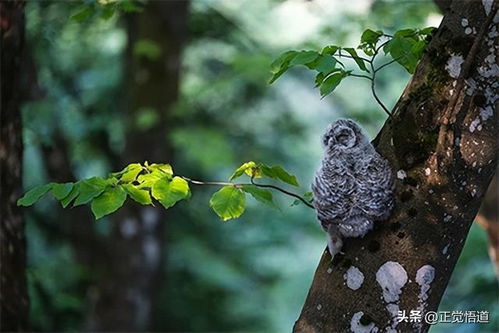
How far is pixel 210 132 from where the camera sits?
5.29m

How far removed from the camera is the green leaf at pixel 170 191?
163cm

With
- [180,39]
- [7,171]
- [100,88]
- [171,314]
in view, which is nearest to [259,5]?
[100,88]

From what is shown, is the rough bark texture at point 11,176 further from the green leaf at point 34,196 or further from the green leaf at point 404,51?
the green leaf at point 404,51

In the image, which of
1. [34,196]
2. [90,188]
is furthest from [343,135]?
[34,196]

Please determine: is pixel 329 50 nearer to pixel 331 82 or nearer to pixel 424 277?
pixel 331 82

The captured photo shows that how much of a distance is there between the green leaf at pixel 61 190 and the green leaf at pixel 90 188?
0.09 feet

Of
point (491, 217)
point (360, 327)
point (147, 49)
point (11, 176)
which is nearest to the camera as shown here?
point (360, 327)

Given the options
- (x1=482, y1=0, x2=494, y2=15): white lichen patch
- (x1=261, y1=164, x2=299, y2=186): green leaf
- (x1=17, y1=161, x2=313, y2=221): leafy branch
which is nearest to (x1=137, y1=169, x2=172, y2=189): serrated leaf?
(x1=17, y1=161, x2=313, y2=221): leafy branch

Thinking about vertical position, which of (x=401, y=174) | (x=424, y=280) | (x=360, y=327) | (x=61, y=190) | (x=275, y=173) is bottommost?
(x=360, y=327)

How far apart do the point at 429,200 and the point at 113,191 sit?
69 cm

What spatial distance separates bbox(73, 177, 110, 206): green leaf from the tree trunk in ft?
11.7

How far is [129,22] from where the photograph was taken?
5.85 m

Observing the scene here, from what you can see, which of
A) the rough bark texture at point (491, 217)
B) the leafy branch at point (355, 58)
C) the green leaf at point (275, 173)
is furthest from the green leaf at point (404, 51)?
the rough bark texture at point (491, 217)

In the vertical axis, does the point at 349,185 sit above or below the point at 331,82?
below
